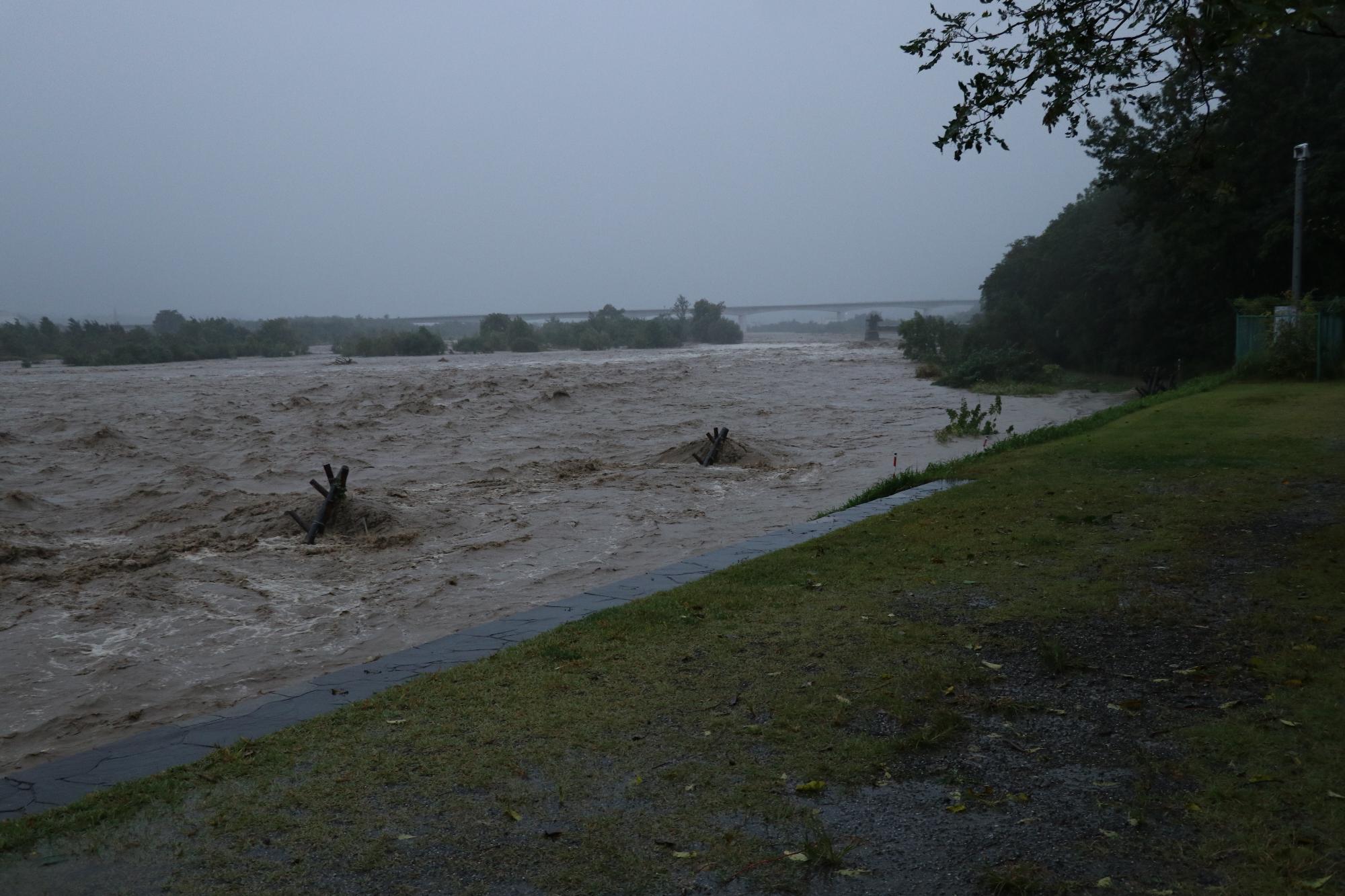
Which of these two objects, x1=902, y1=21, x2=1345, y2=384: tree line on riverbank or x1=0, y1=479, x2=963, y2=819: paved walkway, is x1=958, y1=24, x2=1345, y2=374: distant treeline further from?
x1=0, y1=479, x2=963, y2=819: paved walkway

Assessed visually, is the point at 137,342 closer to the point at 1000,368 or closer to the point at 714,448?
the point at 1000,368

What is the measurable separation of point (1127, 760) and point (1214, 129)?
2862 cm

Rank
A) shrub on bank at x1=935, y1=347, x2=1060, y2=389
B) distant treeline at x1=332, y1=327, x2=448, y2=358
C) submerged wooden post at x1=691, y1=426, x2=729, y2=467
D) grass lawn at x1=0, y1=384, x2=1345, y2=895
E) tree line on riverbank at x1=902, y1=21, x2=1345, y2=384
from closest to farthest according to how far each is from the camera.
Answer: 1. grass lawn at x1=0, y1=384, x2=1345, y2=895
2. submerged wooden post at x1=691, y1=426, x2=729, y2=467
3. tree line on riverbank at x1=902, y1=21, x2=1345, y2=384
4. shrub on bank at x1=935, y1=347, x2=1060, y2=389
5. distant treeline at x1=332, y1=327, x2=448, y2=358

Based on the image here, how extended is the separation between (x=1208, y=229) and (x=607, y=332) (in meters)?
75.8

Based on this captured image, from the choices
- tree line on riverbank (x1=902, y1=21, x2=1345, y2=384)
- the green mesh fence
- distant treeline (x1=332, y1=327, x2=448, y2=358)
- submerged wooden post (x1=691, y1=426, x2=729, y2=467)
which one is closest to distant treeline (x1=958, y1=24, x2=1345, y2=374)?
tree line on riverbank (x1=902, y1=21, x2=1345, y2=384)

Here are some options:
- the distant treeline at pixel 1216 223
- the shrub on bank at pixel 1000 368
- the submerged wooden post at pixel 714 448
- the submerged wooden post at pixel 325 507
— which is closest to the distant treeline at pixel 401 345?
the shrub on bank at pixel 1000 368

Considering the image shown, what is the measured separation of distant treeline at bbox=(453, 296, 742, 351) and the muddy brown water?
168ft

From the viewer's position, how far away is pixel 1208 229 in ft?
100

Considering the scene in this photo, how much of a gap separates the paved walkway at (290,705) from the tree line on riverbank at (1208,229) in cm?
1249

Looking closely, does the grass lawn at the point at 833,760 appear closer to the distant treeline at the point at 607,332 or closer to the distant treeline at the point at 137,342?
the distant treeline at the point at 137,342

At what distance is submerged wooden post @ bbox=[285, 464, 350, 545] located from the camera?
13242 millimetres

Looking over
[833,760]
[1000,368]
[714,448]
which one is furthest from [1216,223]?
[833,760]

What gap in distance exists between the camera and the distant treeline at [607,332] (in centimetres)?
9150

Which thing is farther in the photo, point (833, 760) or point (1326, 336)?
point (1326, 336)
